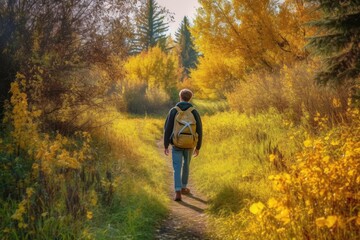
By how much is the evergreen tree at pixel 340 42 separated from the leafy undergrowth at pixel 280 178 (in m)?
0.94

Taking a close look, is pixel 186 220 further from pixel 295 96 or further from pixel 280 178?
pixel 295 96

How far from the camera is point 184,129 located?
641 centimetres

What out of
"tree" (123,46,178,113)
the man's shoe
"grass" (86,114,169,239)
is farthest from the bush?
"tree" (123,46,178,113)

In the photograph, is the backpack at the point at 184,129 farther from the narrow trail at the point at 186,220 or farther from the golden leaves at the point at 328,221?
the golden leaves at the point at 328,221

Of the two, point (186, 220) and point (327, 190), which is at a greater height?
point (327, 190)

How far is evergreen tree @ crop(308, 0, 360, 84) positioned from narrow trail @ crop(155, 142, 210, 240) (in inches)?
141

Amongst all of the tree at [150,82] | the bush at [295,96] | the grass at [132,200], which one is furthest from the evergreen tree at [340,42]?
the tree at [150,82]

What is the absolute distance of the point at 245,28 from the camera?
1441 centimetres

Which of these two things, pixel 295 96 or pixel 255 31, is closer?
pixel 295 96

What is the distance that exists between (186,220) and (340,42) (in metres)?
4.73

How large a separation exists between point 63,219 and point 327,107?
6023 mm

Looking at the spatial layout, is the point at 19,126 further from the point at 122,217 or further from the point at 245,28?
the point at 245,28

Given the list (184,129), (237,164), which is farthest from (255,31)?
(184,129)

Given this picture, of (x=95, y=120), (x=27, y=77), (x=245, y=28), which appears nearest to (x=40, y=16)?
(x=27, y=77)
